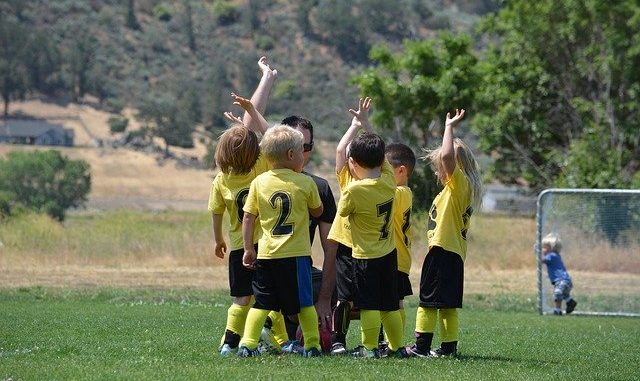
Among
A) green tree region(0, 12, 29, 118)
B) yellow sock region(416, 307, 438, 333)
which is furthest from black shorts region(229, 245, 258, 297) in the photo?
green tree region(0, 12, 29, 118)

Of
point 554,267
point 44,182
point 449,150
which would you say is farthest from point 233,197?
point 44,182

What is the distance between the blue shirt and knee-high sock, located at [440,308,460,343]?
8.89 metres

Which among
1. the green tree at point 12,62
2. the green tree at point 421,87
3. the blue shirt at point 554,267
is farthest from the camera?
the green tree at point 12,62

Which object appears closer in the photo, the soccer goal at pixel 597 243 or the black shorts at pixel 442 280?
the black shorts at pixel 442 280

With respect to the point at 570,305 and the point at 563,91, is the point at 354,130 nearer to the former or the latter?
the point at 570,305

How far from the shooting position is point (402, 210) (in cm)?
995

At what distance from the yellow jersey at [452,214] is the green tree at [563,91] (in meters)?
28.1

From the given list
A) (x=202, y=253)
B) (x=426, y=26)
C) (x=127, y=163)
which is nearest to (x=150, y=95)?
(x=127, y=163)

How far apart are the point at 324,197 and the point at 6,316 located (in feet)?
17.9

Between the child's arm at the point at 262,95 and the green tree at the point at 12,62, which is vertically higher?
the green tree at the point at 12,62

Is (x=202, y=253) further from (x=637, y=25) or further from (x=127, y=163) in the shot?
(x=127, y=163)

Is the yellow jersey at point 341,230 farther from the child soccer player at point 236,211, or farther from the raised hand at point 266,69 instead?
the raised hand at point 266,69

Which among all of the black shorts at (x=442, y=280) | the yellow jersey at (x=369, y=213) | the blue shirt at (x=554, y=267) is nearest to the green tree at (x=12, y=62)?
the blue shirt at (x=554, y=267)

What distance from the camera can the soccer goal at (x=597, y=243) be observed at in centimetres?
1986
